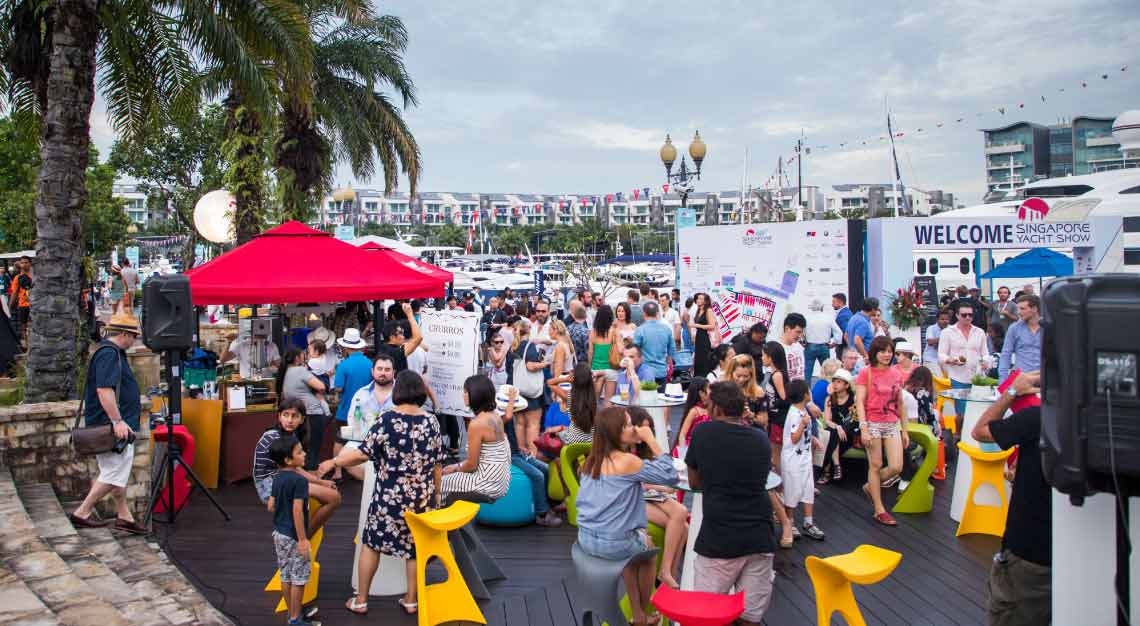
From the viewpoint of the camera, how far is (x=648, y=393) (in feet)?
26.3

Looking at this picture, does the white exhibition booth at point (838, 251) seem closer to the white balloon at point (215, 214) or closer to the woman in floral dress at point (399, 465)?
the white balloon at point (215, 214)

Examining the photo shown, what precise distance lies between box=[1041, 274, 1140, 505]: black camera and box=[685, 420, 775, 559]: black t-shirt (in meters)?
1.69

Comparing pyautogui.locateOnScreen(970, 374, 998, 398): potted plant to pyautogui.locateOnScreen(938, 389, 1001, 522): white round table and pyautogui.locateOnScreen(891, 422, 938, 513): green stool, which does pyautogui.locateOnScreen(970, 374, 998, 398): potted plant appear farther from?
pyautogui.locateOnScreen(891, 422, 938, 513): green stool

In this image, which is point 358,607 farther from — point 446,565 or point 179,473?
point 179,473

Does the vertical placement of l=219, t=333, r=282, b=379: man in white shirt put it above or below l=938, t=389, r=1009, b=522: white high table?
above

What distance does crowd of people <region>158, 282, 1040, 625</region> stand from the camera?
14.1 ft

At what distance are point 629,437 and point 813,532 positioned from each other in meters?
2.66

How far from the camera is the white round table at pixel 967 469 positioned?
664cm

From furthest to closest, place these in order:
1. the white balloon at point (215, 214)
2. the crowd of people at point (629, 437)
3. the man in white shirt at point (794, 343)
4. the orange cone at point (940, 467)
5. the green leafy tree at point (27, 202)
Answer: the green leafy tree at point (27, 202) → the white balloon at point (215, 214) → the man in white shirt at point (794, 343) → the orange cone at point (940, 467) → the crowd of people at point (629, 437)

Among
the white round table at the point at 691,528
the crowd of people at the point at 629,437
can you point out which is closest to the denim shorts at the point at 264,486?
the crowd of people at the point at 629,437

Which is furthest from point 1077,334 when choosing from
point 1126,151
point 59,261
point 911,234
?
point 1126,151

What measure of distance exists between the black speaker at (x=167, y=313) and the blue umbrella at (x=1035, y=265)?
1451cm

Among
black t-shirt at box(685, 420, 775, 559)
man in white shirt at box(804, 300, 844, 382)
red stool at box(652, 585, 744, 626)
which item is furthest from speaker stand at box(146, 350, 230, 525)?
man in white shirt at box(804, 300, 844, 382)

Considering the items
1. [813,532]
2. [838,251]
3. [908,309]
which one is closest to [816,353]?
[908,309]
